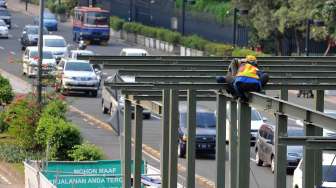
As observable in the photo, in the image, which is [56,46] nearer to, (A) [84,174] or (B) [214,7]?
(B) [214,7]

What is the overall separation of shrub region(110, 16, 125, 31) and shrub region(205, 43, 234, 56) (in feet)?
58.5

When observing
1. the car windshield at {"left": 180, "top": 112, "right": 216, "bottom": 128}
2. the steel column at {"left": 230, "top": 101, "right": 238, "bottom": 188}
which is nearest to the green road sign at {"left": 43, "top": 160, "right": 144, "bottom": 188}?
the car windshield at {"left": 180, "top": 112, "right": 216, "bottom": 128}

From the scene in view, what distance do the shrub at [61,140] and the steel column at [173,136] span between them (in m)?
15.1

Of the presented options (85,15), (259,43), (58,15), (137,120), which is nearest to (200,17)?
(85,15)

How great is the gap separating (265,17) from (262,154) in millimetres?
32984

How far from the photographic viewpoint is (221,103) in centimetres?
1980

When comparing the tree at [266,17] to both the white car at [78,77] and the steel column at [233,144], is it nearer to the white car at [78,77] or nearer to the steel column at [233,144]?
the white car at [78,77]

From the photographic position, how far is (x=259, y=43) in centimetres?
7488

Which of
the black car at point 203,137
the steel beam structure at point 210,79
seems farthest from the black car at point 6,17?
the steel beam structure at point 210,79

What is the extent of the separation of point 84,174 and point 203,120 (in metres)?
11.3

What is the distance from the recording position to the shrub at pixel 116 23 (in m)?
92.0

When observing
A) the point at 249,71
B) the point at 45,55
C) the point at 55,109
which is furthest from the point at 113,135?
the point at 249,71

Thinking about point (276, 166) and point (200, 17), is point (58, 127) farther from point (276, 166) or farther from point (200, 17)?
point (200, 17)

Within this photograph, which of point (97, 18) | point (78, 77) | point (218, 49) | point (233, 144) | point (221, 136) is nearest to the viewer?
point (233, 144)
